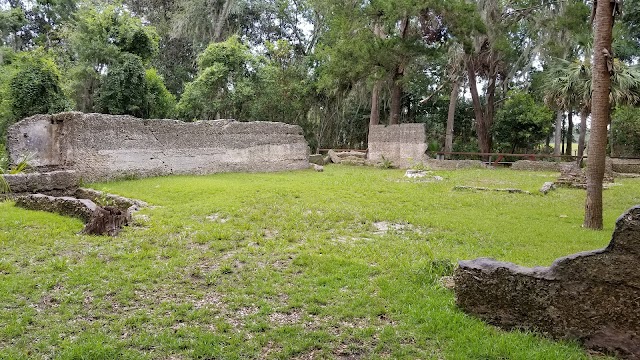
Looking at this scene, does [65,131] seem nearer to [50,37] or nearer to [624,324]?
[624,324]

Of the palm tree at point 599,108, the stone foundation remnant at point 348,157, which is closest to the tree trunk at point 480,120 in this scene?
the stone foundation remnant at point 348,157

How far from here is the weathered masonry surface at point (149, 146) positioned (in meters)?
12.2

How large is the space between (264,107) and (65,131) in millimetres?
13457

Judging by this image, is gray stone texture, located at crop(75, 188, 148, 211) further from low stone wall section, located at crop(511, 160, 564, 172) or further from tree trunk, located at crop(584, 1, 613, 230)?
low stone wall section, located at crop(511, 160, 564, 172)

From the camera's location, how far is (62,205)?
313 inches

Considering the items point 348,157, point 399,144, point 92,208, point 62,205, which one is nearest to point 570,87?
point 399,144

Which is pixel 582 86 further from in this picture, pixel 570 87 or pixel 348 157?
pixel 348 157

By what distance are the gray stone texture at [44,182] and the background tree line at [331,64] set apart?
29.7 ft

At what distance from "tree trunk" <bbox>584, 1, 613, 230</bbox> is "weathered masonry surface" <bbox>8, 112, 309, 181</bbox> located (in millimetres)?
11802

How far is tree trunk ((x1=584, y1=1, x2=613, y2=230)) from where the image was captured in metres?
7.21

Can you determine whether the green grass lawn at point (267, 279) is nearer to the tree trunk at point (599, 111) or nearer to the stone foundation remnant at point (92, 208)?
the stone foundation remnant at point (92, 208)

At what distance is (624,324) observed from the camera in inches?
128

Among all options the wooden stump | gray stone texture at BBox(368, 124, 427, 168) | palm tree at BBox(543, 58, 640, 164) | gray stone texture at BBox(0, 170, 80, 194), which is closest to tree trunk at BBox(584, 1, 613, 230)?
the wooden stump

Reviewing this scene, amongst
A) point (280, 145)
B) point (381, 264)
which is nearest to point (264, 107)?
point (280, 145)
